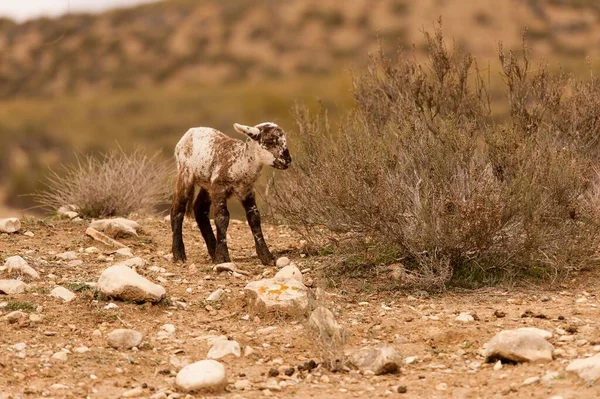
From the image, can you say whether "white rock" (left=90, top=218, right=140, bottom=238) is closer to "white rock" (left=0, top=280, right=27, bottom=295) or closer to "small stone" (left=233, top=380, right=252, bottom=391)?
"white rock" (left=0, top=280, right=27, bottom=295)

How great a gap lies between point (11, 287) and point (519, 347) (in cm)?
411

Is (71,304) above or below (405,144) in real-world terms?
below

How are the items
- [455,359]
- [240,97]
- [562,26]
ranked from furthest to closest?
1. [562,26]
2. [240,97]
3. [455,359]

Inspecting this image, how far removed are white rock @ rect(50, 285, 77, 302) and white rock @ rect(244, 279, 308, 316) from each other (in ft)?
4.59

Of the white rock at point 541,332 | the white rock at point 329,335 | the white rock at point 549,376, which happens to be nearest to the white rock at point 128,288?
the white rock at point 329,335

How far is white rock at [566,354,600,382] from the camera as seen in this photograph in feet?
19.4

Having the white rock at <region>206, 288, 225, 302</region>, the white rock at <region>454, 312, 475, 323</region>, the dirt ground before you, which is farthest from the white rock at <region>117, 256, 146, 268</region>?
the white rock at <region>454, 312, 475, 323</region>

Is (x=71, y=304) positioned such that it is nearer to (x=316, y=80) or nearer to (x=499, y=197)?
(x=499, y=197)

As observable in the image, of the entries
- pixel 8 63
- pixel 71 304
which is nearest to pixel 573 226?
pixel 71 304

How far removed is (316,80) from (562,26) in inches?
563

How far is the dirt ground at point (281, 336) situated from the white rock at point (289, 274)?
175mm

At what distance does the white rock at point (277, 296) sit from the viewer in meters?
7.68

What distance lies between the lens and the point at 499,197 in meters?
8.34

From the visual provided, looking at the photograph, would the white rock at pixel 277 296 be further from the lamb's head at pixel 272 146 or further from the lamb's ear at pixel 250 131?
the lamb's ear at pixel 250 131
